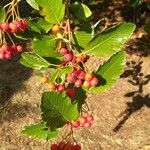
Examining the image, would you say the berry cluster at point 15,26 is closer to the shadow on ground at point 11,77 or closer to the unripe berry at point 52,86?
the unripe berry at point 52,86

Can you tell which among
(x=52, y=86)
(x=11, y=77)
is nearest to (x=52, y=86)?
(x=52, y=86)

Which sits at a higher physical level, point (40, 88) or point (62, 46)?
point (62, 46)

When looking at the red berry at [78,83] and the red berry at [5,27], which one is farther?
the red berry at [5,27]

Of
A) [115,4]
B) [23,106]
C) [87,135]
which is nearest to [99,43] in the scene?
[87,135]

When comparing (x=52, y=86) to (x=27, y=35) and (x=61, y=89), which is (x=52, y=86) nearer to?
(x=61, y=89)

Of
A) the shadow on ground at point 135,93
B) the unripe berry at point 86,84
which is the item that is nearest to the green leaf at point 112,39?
the unripe berry at point 86,84

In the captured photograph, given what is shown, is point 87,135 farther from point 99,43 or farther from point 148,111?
point 99,43

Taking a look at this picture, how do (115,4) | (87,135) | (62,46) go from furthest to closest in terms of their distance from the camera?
1. (115,4)
2. (87,135)
3. (62,46)

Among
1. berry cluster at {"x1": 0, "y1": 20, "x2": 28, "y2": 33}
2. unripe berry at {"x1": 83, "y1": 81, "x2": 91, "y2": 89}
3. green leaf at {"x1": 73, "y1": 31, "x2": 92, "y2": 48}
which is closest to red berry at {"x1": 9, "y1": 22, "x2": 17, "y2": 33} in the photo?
berry cluster at {"x1": 0, "y1": 20, "x2": 28, "y2": 33}
